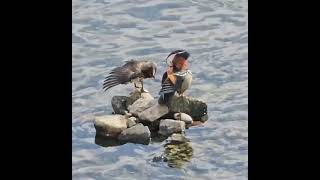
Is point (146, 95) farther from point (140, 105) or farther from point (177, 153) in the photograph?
point (177, 153)

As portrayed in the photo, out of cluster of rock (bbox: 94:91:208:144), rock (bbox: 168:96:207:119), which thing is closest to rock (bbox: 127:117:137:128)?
cluster of rock (bbox: 94:91:208:144)

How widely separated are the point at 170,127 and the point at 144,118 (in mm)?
76

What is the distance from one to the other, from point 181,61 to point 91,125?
31 centimetres

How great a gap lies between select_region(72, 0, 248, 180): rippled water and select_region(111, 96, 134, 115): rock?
15 mm

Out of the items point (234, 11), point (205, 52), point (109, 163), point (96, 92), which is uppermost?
point (234, 11)

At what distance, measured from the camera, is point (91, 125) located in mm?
1824

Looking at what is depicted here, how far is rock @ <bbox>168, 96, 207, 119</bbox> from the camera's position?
5.99 feet

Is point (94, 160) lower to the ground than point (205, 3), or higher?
lower

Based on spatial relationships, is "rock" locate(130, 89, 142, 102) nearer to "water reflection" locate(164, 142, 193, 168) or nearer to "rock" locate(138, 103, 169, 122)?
"rock" locate(138, 103, 169, 122)

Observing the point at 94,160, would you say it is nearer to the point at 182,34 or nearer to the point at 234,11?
the point at 182,34

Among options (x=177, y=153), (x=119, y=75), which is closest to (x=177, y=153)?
(x=177, y=153)

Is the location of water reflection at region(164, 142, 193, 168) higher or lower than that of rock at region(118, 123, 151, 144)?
lower

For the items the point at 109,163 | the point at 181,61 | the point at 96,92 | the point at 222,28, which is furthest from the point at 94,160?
the point at 222,28

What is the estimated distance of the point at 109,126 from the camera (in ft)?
5.96
